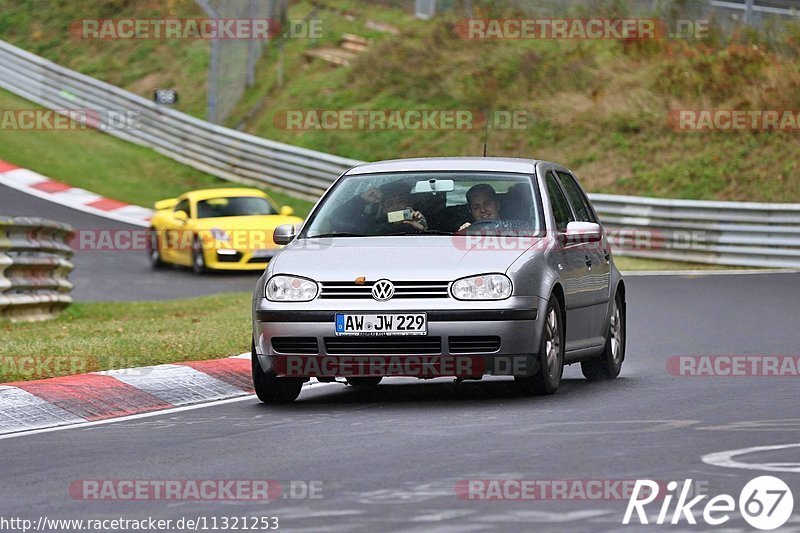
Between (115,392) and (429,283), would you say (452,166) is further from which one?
(115,392)

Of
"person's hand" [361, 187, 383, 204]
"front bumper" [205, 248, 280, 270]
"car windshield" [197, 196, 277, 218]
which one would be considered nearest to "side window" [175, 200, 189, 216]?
"car windshield" [197, 196, 277, 218]

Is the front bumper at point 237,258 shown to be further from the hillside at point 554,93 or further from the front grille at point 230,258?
the hillside at point 554,93

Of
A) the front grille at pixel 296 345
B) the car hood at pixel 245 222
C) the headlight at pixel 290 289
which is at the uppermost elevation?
the headlight at pixel 290 289

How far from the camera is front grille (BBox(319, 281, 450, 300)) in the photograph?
10156 millimetres

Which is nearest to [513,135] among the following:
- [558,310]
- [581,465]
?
[558,310]

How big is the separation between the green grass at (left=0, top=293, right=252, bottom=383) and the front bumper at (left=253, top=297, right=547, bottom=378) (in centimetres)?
196

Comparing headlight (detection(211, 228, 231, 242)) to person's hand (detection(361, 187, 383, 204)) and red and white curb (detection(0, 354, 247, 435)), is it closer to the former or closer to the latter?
red and white curb (detection(0, 354, 247, 435))

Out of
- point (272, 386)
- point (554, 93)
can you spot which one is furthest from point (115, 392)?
point (554, 93)

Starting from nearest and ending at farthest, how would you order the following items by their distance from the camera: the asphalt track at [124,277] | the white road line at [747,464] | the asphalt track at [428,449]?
the asphalt track at [428,449] < the white road line at [747,464] < the asphalt track at [124,277]

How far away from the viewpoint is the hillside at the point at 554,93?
31359 mm

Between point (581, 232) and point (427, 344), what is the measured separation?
160 cm

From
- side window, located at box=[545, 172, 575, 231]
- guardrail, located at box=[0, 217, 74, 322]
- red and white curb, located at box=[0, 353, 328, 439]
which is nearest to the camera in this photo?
red and white curb, located at box=[0, 353, 328, 439]

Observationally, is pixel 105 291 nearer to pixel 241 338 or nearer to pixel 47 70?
pixel 241 338

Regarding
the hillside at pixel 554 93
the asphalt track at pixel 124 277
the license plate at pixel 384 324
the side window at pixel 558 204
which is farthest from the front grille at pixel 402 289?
the hillside at pixel 554 93
